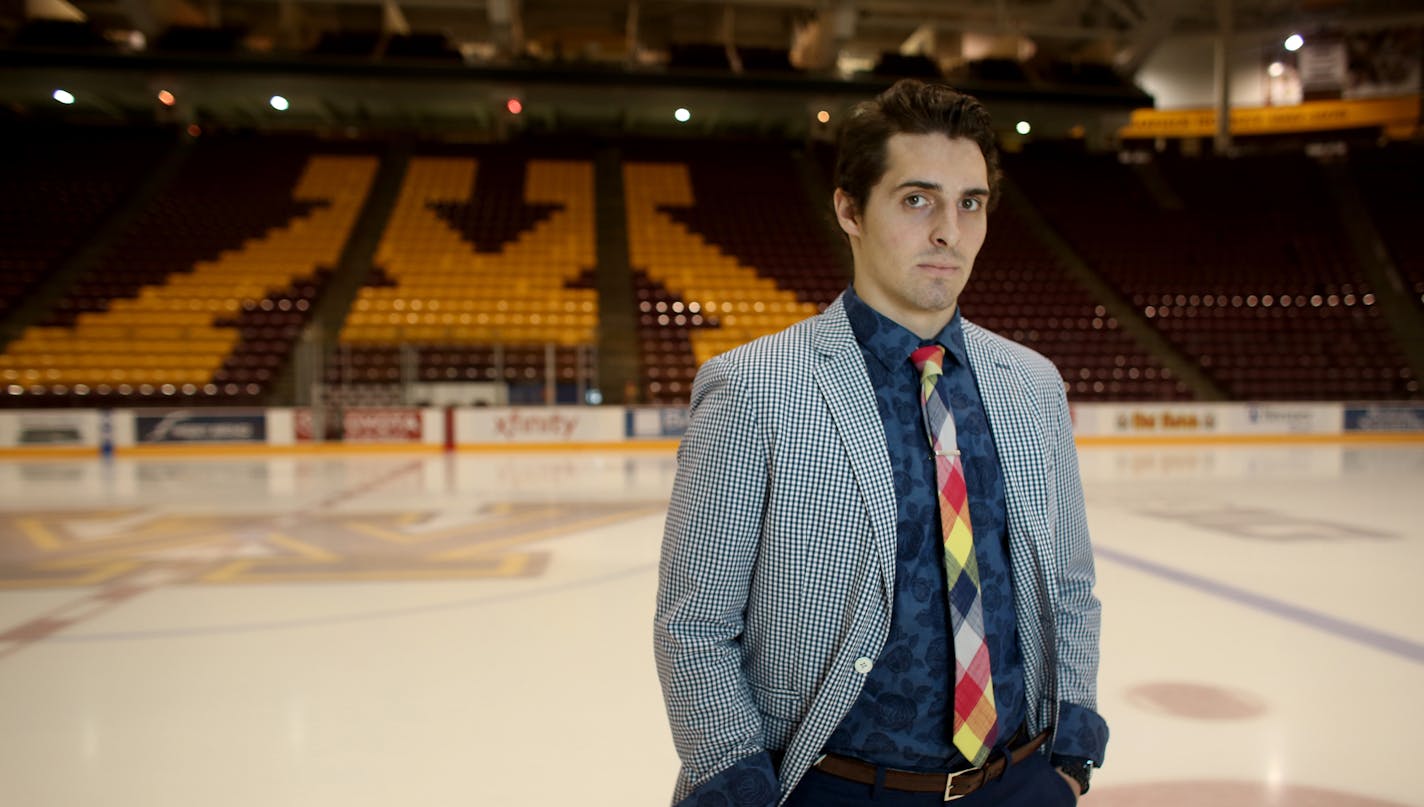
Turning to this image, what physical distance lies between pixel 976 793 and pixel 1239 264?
19159 mm

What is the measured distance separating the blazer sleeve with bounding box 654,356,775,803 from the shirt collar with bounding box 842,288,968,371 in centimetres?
20

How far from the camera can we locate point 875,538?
1.14 m

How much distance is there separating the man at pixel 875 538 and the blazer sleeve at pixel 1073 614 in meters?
0.05

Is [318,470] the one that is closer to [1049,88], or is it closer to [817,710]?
[817,710]

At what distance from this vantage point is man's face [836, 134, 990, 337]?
1.21 meters

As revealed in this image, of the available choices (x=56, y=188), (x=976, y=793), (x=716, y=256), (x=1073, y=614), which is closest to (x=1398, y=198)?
(x=716, y=256)

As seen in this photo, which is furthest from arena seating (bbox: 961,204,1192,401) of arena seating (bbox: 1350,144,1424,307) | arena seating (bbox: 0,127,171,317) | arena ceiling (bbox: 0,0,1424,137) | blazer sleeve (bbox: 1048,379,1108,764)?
arena seating (bbox: 0,127,171,317)

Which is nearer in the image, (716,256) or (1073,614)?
(1073,614)

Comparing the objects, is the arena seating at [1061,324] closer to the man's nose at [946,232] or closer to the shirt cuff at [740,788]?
the man's nose at [946,232]

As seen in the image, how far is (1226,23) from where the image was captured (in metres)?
18.5

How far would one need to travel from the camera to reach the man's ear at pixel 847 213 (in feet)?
4.29

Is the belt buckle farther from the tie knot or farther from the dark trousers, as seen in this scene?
the tie knot

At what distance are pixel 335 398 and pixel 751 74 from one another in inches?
394

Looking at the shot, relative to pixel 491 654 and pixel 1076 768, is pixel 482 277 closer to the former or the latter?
pixel 491 654
